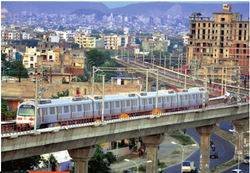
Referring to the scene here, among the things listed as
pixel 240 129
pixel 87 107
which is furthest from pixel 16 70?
pixel 87 107

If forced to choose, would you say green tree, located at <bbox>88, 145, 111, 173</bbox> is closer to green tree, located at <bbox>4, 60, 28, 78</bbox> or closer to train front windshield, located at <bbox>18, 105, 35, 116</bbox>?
train front windshield, located at <bbox>18, 105, 35, 116</bbox>

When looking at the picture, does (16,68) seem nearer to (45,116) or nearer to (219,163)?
(219,163)

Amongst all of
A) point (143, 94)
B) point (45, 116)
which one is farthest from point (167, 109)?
point (45, 116)

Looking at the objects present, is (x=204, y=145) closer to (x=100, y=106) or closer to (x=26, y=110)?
(x=100, y=106)

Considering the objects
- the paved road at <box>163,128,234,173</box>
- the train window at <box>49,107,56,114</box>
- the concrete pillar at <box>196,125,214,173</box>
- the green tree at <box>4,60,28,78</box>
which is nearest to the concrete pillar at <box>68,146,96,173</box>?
the train window at <box>49,107,56,114</box>

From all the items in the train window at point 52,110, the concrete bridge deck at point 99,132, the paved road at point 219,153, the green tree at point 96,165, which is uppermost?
the train window at point 52,110

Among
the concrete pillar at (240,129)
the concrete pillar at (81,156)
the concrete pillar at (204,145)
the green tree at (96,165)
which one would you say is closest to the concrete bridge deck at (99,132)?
the concrete pillar at (81,156)

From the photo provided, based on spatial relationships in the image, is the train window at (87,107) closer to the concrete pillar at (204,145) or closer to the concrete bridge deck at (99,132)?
the concrete bridge deck at (99,132)
